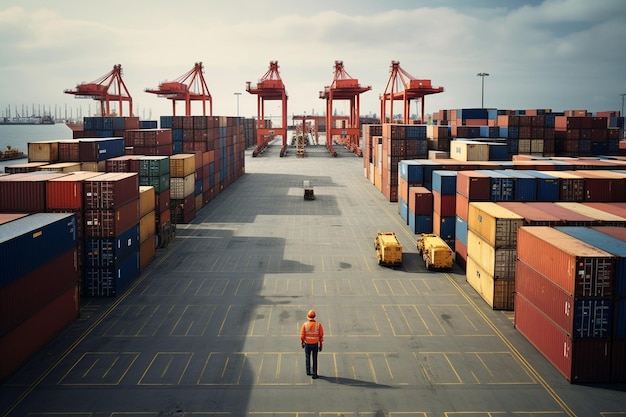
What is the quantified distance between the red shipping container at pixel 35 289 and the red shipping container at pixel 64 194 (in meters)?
3.78

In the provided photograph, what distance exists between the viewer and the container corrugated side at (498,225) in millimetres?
25672

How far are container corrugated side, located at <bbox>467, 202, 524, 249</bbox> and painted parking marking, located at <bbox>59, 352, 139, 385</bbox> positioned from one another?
1769cm

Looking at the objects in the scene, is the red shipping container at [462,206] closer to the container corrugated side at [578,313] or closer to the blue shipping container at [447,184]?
the blue shipping container at [447,184]

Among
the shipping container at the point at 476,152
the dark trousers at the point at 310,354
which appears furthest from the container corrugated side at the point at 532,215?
the shipping container at the point at 476,152

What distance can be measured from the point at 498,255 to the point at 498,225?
5.02 ft

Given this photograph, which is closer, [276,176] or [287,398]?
[287,398]

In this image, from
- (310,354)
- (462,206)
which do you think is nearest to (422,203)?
(462,206)

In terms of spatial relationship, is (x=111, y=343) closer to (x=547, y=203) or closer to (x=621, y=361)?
(x=621, y=361)

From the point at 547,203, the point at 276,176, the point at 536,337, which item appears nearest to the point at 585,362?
the point at 536,337

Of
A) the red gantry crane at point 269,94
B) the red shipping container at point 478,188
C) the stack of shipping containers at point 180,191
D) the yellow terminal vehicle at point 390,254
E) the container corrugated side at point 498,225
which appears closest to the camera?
the container corrugated side at point 498,225

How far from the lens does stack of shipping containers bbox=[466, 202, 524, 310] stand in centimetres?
2570

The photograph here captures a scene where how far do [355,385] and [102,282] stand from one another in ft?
52.2

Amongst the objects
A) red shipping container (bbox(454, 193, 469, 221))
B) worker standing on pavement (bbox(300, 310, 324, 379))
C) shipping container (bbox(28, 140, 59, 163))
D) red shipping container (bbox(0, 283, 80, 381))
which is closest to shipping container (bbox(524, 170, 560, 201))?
red shipping container (bbox(454, 193, 469, 221))

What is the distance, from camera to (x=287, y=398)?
1748cm
